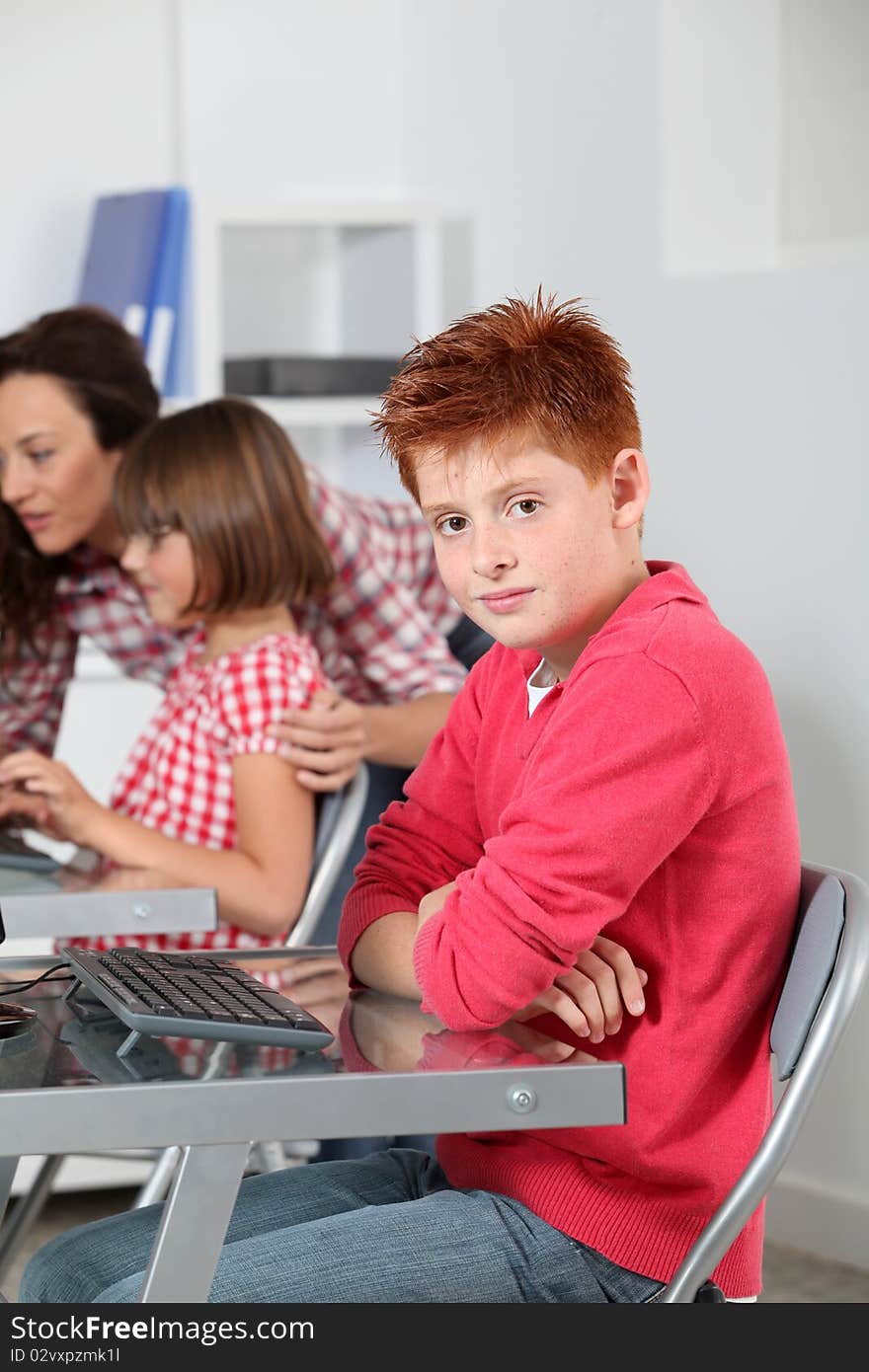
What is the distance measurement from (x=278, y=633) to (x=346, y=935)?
2.45 ft

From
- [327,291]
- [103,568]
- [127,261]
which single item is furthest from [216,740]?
[327,291]

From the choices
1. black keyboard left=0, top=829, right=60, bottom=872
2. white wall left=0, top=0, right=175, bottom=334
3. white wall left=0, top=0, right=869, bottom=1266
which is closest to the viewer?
black keyboard left=0, top=829, right=60, bottom=872

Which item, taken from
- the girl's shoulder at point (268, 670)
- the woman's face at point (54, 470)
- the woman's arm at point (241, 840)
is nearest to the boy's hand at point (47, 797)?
the woman's arm at point (241, 840)

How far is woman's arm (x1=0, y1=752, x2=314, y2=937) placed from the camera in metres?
1.71

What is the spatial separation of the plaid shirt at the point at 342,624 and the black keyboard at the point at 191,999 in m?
0.95

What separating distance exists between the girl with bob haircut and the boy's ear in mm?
724

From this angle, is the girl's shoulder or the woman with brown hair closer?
the girl's shoulder

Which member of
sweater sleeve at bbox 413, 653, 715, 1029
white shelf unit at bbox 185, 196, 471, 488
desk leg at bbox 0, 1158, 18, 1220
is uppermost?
white shelf unit at bbox 185, 196, 471, 488

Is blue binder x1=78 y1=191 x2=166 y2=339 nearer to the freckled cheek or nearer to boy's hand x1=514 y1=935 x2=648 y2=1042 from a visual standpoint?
the freckled cheek

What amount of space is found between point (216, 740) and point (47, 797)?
19 centimetres

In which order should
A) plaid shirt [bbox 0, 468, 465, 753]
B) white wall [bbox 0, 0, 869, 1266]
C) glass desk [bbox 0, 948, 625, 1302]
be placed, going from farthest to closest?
1. white wall [bbox 0, 0, 869, 1266]
2. plaid shirt [bbox 0, 468, 465, 753]
3. glass desk [bbox 0, 948, 625, 1302]

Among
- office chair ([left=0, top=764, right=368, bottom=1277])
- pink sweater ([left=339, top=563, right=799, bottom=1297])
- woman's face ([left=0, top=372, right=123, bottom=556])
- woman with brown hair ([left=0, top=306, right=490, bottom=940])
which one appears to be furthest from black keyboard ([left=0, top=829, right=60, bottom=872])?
pink sweater ([left=339, top=563, right=799, bottom=1297])

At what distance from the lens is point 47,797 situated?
1.81 meters

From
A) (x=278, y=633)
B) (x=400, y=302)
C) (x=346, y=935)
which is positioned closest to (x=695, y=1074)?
(x=346, y=935)
